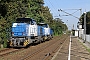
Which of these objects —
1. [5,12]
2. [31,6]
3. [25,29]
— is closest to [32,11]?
[31,6]

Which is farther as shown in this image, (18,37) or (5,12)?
(5,12)

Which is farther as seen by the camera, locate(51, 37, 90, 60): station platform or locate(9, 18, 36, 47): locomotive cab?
locate(9, 18, 36, 47): locomotive cab

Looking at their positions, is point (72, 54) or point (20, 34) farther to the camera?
point (20, 34)

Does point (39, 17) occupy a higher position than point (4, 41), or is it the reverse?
point (39, 17)

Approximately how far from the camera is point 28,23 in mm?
30344

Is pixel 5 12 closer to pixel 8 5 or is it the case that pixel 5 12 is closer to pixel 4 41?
pixel 8 5

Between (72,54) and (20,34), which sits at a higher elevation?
(20,34)

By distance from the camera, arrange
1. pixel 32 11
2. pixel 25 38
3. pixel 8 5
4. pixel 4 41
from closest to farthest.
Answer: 1. pixel 25 38
2. pixel 4 41
3. pixel 8 5
4. pixel 32 11

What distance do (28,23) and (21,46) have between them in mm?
3518

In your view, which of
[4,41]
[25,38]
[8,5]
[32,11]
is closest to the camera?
[25,38]

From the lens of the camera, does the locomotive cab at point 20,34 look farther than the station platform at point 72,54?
Yes

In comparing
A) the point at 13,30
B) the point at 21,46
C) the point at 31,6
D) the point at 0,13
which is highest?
the point at 31,6

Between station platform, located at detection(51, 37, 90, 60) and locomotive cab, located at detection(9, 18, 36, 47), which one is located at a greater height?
locomotive cab, located at detection(9, 18, 36, 47)

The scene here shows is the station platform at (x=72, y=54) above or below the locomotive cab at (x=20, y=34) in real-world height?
below
